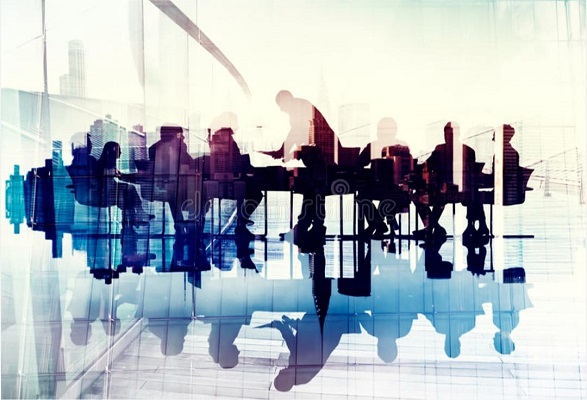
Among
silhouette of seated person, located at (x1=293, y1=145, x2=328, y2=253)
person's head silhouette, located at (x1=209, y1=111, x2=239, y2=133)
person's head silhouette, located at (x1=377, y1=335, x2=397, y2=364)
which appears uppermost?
person's head silhouette, located at (x1=209, y1=111, x2=239, y2=133)

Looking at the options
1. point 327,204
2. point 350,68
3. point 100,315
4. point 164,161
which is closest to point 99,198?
point 164,161

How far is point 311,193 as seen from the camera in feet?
3.87

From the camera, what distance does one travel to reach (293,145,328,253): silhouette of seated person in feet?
3.86

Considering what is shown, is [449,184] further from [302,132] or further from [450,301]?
[302,132]

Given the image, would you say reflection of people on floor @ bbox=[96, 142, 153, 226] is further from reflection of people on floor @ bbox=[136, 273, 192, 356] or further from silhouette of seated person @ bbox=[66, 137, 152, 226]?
reflection of people on floor @ bbox=[136, 273, 192, 356]

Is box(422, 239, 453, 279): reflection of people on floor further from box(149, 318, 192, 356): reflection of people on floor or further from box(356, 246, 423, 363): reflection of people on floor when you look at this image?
box(149, 318, 192, 356): reflection of people on floor

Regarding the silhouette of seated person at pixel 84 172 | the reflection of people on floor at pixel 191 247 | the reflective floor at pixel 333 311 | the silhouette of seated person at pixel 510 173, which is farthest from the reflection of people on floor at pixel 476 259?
the silhouette of seated person at pixel 84 172

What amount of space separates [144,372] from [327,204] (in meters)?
0.85

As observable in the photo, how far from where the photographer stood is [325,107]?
1167 mm

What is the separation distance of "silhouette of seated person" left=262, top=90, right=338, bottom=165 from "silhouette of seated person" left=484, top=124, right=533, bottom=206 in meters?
0.54

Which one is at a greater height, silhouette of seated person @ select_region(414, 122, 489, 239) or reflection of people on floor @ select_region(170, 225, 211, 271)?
silhouette of seated person @ select_region(414, 122, 489, 239)

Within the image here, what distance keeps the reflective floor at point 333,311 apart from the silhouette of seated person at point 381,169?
7cm

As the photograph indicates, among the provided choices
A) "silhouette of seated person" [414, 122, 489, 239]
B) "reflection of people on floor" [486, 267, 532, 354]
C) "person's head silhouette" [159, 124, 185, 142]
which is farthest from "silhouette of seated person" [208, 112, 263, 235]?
"reflection of people on floor" [486, 267, 532, 354]

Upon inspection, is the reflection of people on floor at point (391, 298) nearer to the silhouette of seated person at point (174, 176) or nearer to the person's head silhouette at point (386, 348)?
the person's head silhouette at point (386, 348)
